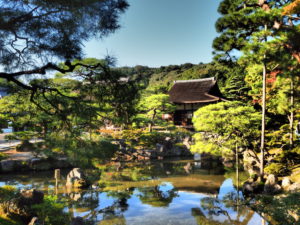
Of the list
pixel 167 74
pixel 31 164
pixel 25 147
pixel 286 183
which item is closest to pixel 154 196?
pixel 286 183

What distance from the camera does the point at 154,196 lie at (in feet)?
28.7

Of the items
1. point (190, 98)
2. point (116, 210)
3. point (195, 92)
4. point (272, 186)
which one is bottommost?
point (116, 210)

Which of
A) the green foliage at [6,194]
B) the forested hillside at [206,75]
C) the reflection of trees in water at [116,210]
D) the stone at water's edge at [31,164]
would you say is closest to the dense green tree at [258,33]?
the forested hillside at [206,75]

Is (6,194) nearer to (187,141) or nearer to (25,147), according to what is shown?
(25,147)

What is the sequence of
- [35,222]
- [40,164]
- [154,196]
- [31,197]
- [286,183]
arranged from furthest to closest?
[40,164]
[154,196]
[286,183]
[31,197]
[35,222]

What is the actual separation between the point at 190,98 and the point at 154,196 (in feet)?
42.8

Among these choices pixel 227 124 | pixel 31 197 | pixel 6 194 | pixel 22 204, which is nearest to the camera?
pixel 22 204

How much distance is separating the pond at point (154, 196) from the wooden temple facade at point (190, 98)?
7.52 metres

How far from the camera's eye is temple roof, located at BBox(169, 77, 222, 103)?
20156mm

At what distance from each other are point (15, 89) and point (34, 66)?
23.1 inches

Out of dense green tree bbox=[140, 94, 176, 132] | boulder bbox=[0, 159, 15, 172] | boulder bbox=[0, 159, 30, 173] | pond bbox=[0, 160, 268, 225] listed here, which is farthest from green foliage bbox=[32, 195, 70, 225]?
dense green tree bbox=[140, 94, 176, 132]

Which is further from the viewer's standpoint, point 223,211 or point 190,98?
point 190,98

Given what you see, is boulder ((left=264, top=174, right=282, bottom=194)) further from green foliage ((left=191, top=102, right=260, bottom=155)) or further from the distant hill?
the distant hill

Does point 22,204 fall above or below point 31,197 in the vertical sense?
below
